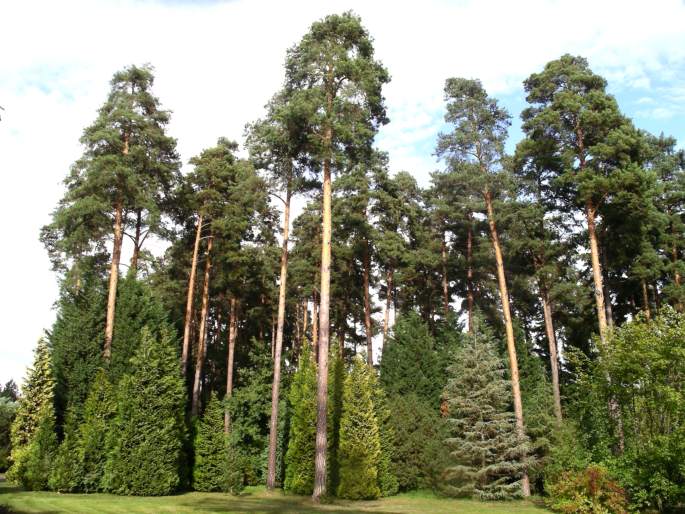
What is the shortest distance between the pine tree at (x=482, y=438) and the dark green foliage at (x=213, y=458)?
865cm

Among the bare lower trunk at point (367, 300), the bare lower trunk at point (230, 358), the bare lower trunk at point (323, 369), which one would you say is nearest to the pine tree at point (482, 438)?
the bare lower trunk at point (323, 369)

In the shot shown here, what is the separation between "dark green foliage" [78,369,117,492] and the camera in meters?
19.4

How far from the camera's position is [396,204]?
30016 mm

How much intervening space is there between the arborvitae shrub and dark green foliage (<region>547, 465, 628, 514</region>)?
31.5ft

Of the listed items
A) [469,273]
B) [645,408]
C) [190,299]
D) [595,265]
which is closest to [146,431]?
[190,299]

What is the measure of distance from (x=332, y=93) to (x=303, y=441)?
531 inches

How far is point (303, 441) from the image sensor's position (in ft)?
70.8

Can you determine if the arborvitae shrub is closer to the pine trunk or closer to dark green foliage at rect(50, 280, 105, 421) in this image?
dark green foliage at rect(50, 280, 105, 421)

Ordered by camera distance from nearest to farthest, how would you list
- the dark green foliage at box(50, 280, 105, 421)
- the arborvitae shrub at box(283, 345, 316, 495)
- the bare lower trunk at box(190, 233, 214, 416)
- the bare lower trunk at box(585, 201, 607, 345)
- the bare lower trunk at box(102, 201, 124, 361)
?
1. the bare lower trunk at box(585, 201, 607, 345)
2. the arborvitae shrub at box(283, 345, 316, 495)
3. the dark green foliage at box(50, 280, 105, 421)
4. the bare lower trunk at box(102, 201, 124, 361)
5. the bare lower trunk at box(190, 233, 214, 416)

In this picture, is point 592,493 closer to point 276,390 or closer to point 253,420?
point 276,390

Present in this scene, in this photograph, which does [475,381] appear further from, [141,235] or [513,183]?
[141,235]

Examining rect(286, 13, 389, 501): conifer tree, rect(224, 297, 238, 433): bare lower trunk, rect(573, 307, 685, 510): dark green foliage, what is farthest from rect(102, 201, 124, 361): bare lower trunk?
rect(573, 307, 685, 510): dark green foliage

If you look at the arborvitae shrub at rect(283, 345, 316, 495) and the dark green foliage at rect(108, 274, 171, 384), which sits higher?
the dark green foliage at rect(108, 274, 171, 384)

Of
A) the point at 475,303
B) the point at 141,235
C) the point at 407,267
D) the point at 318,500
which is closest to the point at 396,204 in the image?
the point at 407,267
